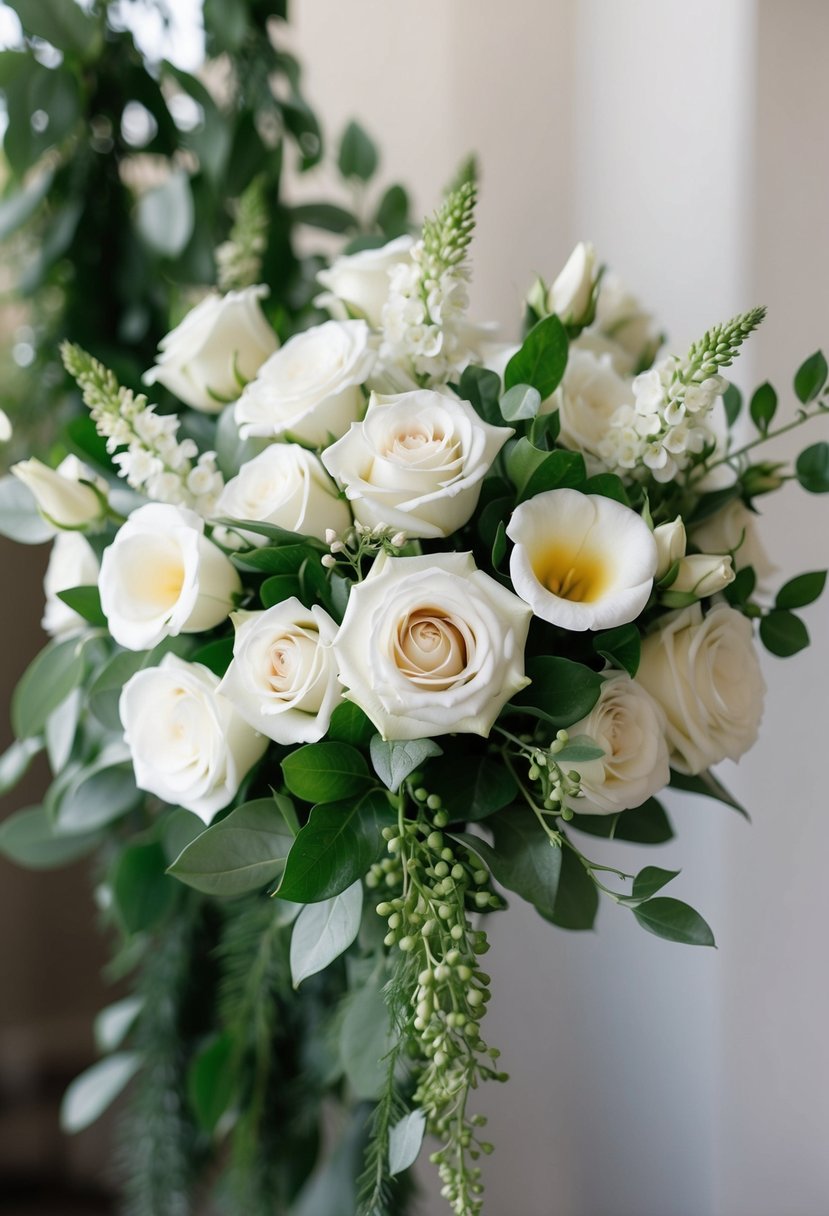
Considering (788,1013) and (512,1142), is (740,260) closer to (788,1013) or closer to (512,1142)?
(788,1013)

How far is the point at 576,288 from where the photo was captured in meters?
0.59

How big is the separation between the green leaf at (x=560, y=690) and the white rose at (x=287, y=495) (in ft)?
0.42

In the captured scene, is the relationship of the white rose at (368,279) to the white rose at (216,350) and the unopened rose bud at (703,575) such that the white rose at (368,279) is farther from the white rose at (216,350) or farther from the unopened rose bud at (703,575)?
the unopened rose bud at (703,575)

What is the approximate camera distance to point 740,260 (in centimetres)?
69

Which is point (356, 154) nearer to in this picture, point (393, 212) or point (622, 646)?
point (393, 212)

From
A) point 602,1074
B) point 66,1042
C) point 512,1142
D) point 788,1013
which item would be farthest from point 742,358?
point 66,1042

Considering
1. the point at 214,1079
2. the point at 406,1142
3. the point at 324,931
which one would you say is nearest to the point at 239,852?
the point at 324,931

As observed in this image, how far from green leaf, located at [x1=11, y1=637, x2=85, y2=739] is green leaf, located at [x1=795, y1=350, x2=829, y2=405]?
0.47 m

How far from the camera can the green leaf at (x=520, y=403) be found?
49 centimetres

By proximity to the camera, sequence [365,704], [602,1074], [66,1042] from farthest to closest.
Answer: [66,1042] < [602,1074] < [365,704]

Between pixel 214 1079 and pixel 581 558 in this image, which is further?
pixel 214 1079

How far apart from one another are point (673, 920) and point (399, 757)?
150mm

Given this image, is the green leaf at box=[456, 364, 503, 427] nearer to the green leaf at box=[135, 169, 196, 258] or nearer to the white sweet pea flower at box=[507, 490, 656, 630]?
the white sweet pea flower at box=[507, 490, 656, 630]

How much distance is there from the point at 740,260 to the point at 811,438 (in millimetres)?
134
